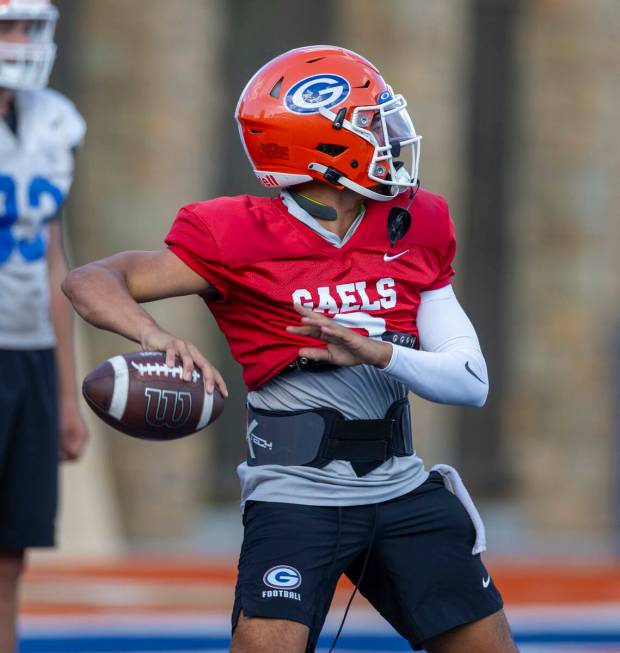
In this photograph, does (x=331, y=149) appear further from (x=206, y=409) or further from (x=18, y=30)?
(x=18, y=30)

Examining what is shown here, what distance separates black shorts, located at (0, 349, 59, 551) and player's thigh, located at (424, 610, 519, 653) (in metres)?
1.66

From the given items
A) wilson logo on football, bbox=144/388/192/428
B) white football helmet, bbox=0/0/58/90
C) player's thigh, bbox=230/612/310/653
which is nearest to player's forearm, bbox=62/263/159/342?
wilson logo on football, bbox=144/388/192/428

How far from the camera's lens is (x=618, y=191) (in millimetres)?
13914

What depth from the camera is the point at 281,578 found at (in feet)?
13.5

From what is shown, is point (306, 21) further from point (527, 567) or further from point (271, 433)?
point (271, 433)

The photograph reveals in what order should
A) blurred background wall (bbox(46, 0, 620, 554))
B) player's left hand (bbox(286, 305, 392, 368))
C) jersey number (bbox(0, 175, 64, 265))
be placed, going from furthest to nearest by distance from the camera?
1. blurred background wall (bbox(46, 0, 620, 554))
2. jersey number (bbox(0, 175, 64, 265))
3. player's left hand (bbox(286, 305, 392, 368))

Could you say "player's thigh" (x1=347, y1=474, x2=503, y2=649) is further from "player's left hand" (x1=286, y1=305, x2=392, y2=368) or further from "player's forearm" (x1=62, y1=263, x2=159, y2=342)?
"player's forearm" (x1=62, y1=263, x2=159, y2=342)

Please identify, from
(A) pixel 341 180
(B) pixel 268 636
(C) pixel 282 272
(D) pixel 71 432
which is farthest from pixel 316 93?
(D) pixel 71 432

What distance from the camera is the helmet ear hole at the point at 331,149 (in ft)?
14.3

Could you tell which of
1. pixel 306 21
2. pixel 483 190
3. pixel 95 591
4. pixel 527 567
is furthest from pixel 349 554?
pixel 483 190

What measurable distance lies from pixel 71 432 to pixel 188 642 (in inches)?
60.2

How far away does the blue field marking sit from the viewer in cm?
686

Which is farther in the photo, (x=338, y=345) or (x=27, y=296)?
(x=27, y=296)

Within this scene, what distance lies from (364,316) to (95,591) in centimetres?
448
